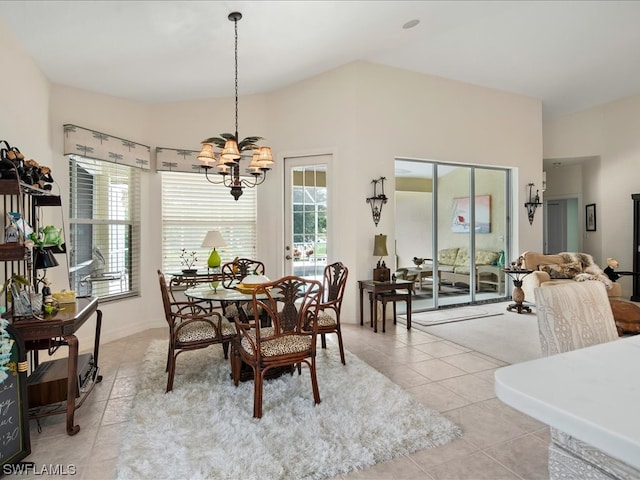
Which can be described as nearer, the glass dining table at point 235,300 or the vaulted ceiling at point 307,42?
the glass dining table at point 235,300

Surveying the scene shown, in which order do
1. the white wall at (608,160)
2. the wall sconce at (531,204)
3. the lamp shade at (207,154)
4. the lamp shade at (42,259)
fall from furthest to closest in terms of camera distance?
the white wall at (608,160)
the wall sconce at (531,204)
the lamp shade at (207,154)
the lamp shade at (42,259)

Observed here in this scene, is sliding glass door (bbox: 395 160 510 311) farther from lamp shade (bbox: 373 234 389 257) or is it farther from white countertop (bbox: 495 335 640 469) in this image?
white countertop (bbox: 495 335 640 469)

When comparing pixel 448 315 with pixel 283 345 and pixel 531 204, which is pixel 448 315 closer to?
pixel 531 204

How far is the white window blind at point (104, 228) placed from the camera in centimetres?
399

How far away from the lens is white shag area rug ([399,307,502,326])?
16.1 ft

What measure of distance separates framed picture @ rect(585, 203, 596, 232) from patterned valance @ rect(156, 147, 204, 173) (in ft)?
25.3

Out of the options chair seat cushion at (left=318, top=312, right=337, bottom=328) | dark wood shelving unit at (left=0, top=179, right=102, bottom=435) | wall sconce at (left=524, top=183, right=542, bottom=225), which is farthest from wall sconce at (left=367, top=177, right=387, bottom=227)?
dark wood shelving unit at (left=0, top=179, right=102, bottom=435)

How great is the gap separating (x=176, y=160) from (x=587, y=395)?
15.9 feet

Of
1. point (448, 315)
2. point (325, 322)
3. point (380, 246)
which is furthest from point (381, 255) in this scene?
point (325, 322)

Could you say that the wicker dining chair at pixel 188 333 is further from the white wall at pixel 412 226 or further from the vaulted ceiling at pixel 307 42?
the white wall at pixel 412 226

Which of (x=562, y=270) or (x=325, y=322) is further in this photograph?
(x=562, y=270)

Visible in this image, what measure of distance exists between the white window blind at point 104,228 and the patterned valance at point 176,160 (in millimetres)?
333

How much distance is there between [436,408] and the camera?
8.14 ft

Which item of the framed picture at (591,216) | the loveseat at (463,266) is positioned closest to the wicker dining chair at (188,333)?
the loveseat at (463,266)
